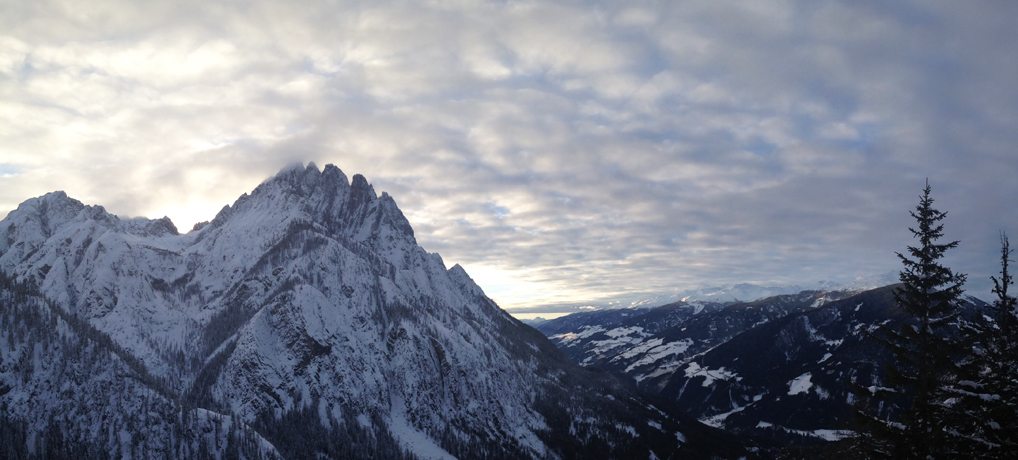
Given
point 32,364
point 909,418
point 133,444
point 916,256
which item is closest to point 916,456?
point 909,418

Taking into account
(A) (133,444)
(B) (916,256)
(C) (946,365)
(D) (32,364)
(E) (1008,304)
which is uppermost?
(B) (916,256)

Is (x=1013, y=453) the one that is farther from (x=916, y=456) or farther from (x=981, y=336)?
(x=981, y=336)

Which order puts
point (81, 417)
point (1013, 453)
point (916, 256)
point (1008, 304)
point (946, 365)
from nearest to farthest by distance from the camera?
point (1013, 453), point (1008, 304), point (946, 365), point (916, 256), point (81, 417)

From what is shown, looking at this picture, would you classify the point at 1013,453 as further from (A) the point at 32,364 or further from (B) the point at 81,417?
(A) the point at 32,364

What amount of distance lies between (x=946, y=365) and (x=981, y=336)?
366cm

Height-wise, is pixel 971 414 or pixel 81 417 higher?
pixel 971 414

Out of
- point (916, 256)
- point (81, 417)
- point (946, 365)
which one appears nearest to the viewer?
point (946, 365)

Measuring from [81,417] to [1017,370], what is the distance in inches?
10259

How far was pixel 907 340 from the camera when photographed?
4481cm

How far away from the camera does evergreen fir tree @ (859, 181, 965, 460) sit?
132 ft

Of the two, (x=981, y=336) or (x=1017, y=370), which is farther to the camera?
(x=981, y=336)

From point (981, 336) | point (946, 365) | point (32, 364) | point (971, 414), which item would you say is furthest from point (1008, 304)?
point (32, 364)

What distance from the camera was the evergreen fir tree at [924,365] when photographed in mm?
40094

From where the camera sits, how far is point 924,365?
43219 mm
